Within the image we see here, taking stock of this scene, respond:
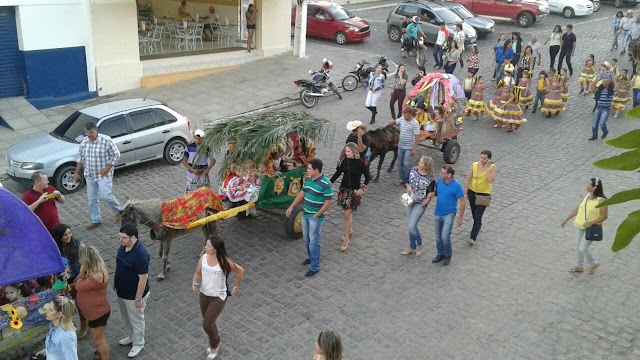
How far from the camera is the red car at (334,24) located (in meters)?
23.7

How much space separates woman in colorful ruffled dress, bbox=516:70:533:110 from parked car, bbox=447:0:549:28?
10773 millimetres

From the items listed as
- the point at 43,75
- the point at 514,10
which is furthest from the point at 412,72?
the point at 43,75

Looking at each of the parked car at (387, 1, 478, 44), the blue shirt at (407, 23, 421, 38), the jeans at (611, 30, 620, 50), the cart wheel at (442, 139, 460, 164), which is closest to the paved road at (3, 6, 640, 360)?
the cart wheel at (442, 139, 460, 164)

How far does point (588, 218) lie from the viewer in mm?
8383

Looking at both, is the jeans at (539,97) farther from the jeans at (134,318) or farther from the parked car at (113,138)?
the jeans at (134,318)

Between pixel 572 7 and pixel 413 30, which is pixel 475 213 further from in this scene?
pixel 572 7

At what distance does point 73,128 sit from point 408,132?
257 inches

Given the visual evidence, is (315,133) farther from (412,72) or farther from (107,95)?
(412,72)

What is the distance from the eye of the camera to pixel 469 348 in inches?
283

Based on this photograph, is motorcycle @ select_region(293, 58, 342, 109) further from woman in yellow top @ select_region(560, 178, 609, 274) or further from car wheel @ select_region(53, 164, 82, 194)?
woman in yellow top @ select_region(560, 178, 609, 274)

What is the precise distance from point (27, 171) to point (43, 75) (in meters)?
5.47

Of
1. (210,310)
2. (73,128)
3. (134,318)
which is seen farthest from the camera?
(73,128)

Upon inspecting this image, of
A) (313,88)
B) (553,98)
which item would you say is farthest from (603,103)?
(313,88)

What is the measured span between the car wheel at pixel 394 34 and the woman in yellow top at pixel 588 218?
1675 cm
